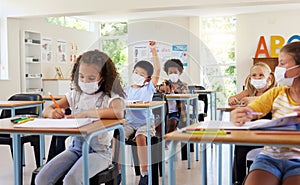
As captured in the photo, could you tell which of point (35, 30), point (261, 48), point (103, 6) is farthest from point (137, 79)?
point (261, 48)

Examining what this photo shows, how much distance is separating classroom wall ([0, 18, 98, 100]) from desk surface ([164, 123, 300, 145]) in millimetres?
5436

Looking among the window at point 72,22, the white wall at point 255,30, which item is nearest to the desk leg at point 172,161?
the window at point 72,22

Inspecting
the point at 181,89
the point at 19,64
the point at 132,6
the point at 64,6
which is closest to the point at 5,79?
the point at 19,64

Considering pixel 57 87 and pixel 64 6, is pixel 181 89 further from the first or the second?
pixel 57 87

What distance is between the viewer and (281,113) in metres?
1.64

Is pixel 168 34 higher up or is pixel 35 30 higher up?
pixel 35 30

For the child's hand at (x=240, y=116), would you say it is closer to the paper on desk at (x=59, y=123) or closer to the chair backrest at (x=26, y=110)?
the paper on desk at (x=59, y=123)

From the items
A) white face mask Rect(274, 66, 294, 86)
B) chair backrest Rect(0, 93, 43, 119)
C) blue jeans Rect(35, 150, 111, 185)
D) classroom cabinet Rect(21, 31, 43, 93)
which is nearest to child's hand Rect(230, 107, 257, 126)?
white face mask Rect(274, 66, 294, 86)

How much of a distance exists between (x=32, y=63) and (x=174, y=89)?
476 cm

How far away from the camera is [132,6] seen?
253 inches

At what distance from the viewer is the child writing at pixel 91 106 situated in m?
1.87

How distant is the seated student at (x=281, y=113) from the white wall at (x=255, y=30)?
7379 mm

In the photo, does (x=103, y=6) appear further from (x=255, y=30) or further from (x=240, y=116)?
(x=240, y=116)

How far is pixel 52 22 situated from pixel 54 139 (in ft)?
21.4
